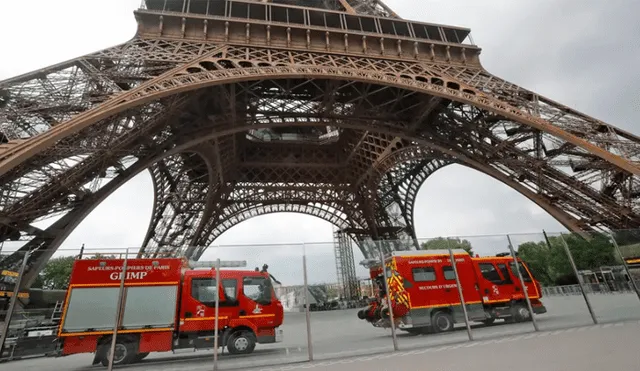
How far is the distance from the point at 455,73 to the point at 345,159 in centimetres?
1439

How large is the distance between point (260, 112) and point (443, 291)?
12.7 metres

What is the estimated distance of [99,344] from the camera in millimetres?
6953

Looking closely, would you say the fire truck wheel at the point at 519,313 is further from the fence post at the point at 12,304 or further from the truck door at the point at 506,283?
the fence post at the point at 12,304

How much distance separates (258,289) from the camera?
8297 mm

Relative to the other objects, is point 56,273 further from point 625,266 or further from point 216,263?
point 625,266

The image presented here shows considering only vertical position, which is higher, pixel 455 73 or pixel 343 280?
pixel 455 73

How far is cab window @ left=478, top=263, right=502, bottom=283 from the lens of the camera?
31.8 ft

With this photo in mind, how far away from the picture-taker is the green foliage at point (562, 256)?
29.1 ft

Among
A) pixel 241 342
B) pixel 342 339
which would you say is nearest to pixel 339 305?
pixel 342 339

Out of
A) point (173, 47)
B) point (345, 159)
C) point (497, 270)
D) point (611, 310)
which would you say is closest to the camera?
point (611, 310)

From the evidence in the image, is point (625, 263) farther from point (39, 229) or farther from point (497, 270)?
point (39, 229)

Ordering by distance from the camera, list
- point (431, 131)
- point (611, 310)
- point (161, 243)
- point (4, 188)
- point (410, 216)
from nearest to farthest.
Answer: point (611, 310) < point (4, 188) < point (431, 131) < point (161, 243) < point (410, 216)

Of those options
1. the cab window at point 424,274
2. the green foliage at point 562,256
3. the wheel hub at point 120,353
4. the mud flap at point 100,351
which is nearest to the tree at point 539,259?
the green foliage at point 562,256

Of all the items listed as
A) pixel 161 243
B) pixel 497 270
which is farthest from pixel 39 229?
pixel 497 270
